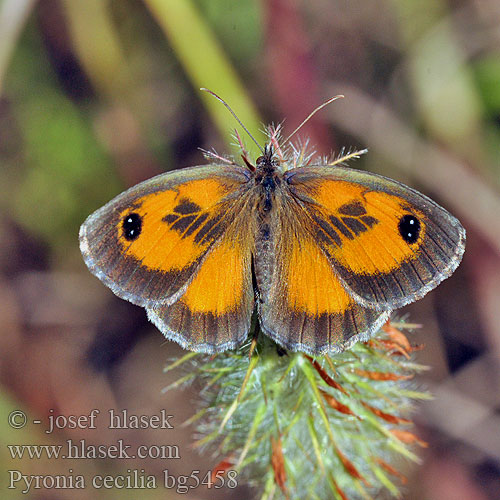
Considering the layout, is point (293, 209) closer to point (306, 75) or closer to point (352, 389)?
point (352, 389)

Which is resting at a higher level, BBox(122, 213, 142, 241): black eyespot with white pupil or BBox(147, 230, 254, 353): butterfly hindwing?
BBox(122, 213, 142, 241): black eyespot with white pupil

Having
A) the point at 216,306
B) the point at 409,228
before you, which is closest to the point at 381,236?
the point at 409,228

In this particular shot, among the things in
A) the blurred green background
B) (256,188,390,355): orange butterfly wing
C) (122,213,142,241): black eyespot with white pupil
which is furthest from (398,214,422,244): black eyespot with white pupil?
the blurred green background

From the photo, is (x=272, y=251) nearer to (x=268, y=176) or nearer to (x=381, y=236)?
(x=268, y=176)

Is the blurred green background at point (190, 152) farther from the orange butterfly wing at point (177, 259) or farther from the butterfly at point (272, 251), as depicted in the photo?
the orange butterfly wing at point (177, 259)

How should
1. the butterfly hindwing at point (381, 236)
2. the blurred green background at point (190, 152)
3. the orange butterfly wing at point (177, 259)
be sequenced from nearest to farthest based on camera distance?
the butterfly hindwing at point (381, 236) < the orange butterfly wing at point (177, 259) < the blurred green background at point (190, 152)

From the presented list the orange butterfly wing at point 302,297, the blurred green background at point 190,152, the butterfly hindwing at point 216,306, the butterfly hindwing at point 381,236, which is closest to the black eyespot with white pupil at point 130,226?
the butterfly hindwing at point 216,306

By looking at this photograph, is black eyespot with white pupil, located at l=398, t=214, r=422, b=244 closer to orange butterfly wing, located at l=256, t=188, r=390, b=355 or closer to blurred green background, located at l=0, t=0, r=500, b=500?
orange butterfly wing, located at l=256, t=188, r=390, b=355
